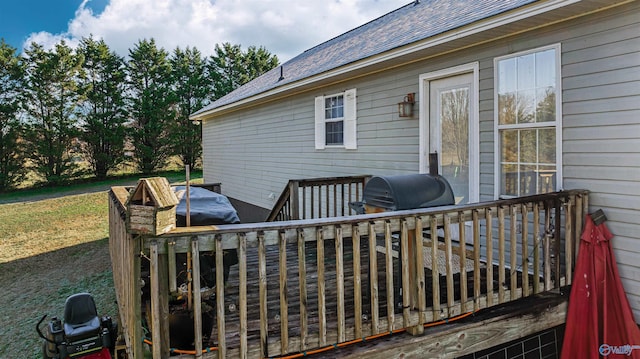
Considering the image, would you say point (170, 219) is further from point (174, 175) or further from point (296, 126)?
point (174, 175)

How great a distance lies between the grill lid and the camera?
12.3 feet

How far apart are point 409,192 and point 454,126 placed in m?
1.78

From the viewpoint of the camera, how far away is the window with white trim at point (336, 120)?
22.6 feet

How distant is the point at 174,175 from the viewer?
920 inches

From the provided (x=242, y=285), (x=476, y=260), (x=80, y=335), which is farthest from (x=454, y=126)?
(x=80, y=335)

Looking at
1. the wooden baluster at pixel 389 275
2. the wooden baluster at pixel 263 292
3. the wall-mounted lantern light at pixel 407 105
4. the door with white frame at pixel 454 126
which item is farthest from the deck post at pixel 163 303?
the wall-mounted lantern light at pixel 407 105

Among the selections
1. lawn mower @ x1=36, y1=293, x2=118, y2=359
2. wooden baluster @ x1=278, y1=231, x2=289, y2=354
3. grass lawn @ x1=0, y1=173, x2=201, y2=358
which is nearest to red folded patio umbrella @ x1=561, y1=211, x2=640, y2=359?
wooden baluster @ x1=278, y1=231, x2=289, y2=354

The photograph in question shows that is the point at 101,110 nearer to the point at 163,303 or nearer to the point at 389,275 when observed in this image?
the point at 163,303

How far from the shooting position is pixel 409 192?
149 inches

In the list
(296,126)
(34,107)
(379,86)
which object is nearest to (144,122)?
(34,107)

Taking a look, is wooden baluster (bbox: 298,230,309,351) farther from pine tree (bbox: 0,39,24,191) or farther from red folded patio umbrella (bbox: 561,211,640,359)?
pine tree (bbox: 0,39,24,191)

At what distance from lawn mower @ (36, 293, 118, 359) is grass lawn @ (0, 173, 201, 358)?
144cm

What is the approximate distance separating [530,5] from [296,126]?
559 centimetres

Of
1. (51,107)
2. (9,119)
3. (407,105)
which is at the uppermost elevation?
(51,107)
